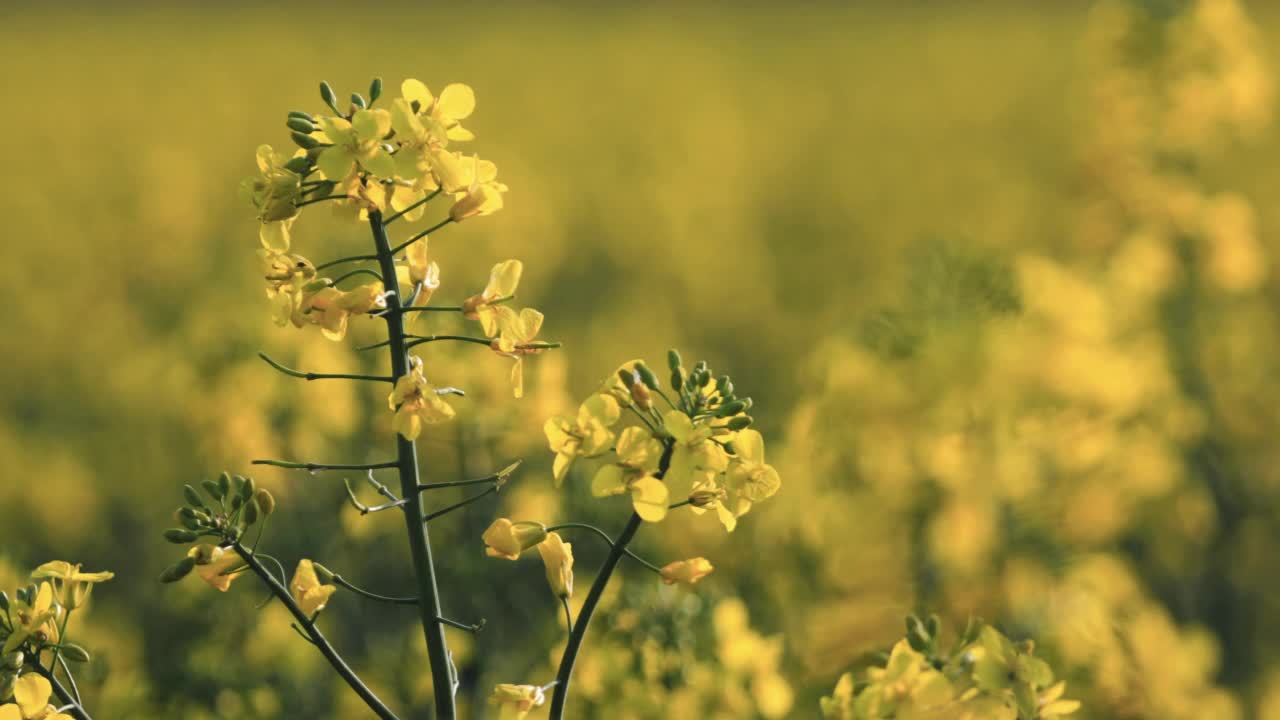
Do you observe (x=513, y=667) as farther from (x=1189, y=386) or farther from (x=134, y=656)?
(x=1189, y=386)

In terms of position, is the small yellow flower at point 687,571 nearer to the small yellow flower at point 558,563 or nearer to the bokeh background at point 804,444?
the small yellow flower at point 558,563

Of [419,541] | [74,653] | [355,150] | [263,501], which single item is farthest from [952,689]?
[74,653]

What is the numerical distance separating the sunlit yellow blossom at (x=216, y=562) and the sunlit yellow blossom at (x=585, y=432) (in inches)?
18.5

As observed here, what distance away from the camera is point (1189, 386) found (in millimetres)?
6262

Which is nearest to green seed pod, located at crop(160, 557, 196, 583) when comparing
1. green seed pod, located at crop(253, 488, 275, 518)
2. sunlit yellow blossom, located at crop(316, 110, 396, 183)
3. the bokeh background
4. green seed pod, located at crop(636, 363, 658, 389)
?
green seed pod, located at crop(253, 488, 275, 518)

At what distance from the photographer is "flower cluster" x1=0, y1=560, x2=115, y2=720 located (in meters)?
1.83

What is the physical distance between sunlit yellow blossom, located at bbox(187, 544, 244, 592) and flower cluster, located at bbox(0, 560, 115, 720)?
5.0 inches

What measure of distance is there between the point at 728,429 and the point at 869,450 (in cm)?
209

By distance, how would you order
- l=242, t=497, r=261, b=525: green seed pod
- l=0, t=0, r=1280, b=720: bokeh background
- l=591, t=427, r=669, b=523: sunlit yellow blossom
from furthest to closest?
l=0, t=0, r=1280, b=720: bokeh background
l=242, t=497, r=261, b=525: green seed pod
l=591, t=427, r=669, b=523: sunlit yellow blossom

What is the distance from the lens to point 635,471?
5.91 ft

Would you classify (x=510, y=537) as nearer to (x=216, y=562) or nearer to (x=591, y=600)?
(x=591, y=600)

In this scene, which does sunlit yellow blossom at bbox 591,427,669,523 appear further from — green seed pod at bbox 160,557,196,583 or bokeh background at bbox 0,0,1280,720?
bokeh background at bbox 0,0,1280,720

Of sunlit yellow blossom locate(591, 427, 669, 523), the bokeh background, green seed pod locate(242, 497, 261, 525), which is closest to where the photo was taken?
sunlit yellow blossom locate(591, 427, 669, 523)

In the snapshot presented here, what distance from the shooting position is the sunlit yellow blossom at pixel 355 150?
1780mm
